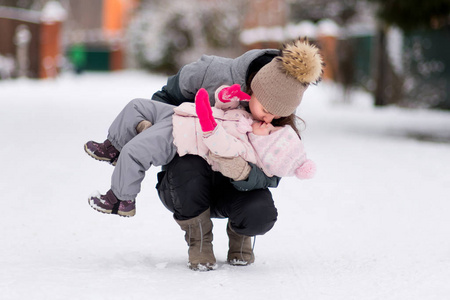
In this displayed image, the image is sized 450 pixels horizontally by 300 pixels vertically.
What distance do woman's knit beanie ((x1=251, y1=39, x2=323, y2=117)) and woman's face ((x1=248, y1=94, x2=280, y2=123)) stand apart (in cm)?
3

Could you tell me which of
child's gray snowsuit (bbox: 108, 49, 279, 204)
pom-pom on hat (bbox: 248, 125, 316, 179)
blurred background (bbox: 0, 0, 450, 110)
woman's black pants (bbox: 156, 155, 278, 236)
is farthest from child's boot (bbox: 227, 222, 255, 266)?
blurred background (bbox: 0, 0, 450, 110)

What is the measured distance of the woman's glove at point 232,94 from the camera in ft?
9.12

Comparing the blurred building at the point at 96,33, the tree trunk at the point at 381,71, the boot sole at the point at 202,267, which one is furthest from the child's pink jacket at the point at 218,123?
the blurred building at the point at 96,33

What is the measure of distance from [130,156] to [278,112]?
0.62m

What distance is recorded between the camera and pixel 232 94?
2781 mm

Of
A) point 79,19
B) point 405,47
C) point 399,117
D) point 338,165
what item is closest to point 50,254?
point 338,165

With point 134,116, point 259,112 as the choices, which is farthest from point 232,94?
point 134,116

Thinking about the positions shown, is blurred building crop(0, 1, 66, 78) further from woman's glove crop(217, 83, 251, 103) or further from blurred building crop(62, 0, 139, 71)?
blurred building crop(62, 0, 139, 71)

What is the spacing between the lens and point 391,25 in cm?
1059

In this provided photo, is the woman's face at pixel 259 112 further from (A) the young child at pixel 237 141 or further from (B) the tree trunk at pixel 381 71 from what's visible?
(B) the tree trunk at pixel 381 71

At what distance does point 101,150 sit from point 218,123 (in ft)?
1.95

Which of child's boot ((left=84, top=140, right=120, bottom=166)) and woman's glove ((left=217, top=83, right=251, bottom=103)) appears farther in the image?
child's boot ((left=84, top=140, right=120, bottom=166))

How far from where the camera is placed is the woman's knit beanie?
2744 mm

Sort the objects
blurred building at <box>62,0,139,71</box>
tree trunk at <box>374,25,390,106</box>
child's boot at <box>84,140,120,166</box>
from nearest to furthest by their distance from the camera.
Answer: child's boot at <box>84,140,120,166</box> → tree trunk at <box>374,25,390,106</box> → blurred building at <box>62,0,139,71</box>
